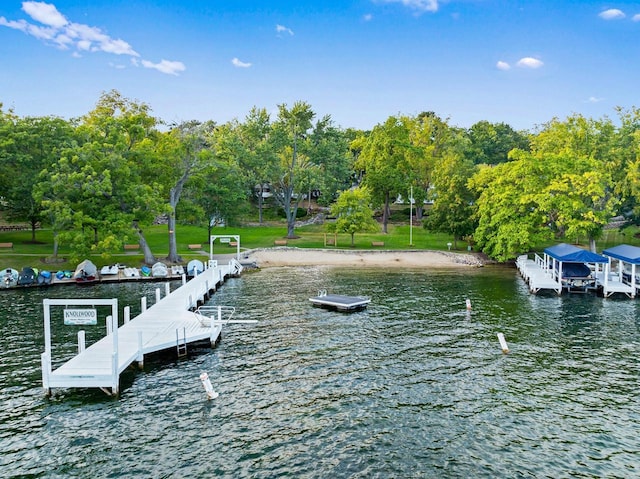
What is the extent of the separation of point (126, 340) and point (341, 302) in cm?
1439

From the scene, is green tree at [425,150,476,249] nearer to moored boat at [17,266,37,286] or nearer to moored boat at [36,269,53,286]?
moored boat at [36,269,53,286]

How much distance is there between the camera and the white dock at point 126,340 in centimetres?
1917

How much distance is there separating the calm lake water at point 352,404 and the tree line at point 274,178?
18531 millimetres

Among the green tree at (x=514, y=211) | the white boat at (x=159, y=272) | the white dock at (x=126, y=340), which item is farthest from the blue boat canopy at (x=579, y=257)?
the white boat at (x=159, y=272)

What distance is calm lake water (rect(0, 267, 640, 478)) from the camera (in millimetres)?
14570

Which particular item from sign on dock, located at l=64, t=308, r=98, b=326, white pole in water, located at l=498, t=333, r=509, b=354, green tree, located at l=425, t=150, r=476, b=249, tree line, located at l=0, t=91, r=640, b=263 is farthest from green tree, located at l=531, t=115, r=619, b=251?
sign on dock, located at l=64, t=308, r=98, b=326

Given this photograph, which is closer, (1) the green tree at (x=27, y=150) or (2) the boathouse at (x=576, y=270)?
(2) the boathouse at (x=576, y=270)

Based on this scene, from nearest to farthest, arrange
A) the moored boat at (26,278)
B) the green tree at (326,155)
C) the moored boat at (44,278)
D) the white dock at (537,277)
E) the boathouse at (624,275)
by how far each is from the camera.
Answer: the boathouse at (624,275)
the white dock at (537,277)
the moored boat at (26,278)
the moored boat at (44,278)
the green tree at (326,155)

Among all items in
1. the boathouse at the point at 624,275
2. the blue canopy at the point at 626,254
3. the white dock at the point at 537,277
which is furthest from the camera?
the white dock at the point at 537,277

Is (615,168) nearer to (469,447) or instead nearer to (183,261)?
(183,261)

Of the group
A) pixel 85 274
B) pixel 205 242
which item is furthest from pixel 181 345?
pixel 205 242

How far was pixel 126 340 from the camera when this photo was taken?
78.0 feet

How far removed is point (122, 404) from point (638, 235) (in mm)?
75369

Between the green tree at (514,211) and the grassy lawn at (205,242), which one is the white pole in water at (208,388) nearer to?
the grassy lawn at (205,242)
